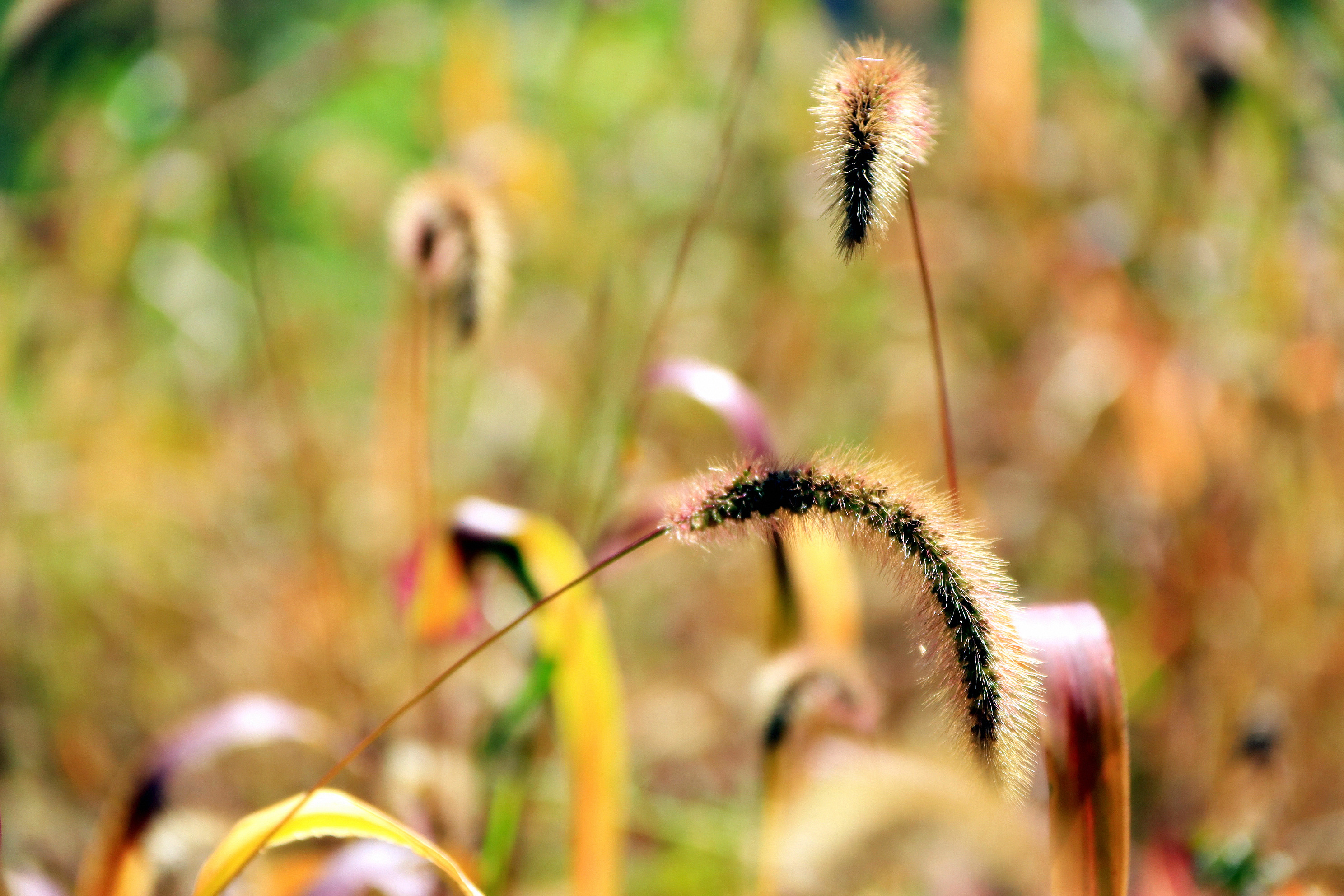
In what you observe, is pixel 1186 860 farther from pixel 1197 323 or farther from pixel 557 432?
pixel 557 432

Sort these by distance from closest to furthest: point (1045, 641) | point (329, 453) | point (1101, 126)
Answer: point (1045, 641), point (329, 453), point (1101, 126)

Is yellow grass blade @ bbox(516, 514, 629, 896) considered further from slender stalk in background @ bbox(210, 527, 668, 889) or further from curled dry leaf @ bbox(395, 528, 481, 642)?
slender stalk in background @ bbox(210, 527, 668, 889)

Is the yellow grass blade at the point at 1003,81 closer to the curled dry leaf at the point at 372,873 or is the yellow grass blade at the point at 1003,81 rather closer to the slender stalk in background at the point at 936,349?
the slender stalk in background at the point at 936,349

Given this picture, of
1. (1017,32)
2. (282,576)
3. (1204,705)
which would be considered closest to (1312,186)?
(1017,32)

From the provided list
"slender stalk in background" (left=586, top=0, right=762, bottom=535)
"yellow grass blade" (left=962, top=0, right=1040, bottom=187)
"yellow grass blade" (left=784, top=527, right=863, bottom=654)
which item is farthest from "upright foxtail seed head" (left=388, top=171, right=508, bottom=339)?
"yellow grass blade" (left=962, top=0, right=1040, bottom=187)

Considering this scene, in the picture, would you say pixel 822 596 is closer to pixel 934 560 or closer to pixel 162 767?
pixel 934 560
